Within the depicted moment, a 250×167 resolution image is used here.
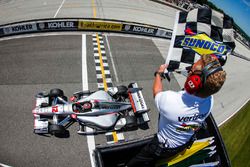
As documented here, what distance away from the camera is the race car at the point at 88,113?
7.54m

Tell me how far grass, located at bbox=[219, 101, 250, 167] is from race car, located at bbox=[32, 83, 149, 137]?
3.40 m

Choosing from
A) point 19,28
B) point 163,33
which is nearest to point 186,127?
point 19,28

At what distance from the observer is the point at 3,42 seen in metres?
12.8

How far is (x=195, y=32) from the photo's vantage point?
4.79m

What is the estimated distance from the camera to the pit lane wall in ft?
44.6

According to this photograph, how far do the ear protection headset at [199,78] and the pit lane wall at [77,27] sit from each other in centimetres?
1322

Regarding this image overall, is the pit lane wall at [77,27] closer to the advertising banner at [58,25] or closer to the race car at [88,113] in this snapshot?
the advertising banner at [58,25]

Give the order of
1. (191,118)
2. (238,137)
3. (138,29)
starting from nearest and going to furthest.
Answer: (191,118) < (238,137) < (138,29)

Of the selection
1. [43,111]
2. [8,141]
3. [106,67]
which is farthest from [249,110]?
[8,141]

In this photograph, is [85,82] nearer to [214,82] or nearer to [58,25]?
[58,25]

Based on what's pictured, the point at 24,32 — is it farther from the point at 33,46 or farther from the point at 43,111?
the point at 43,111

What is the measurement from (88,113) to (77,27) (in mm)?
8980

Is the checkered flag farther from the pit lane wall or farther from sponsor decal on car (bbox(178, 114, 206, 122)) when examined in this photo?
the pit lane wall

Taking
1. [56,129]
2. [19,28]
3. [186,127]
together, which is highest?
[19,28]
